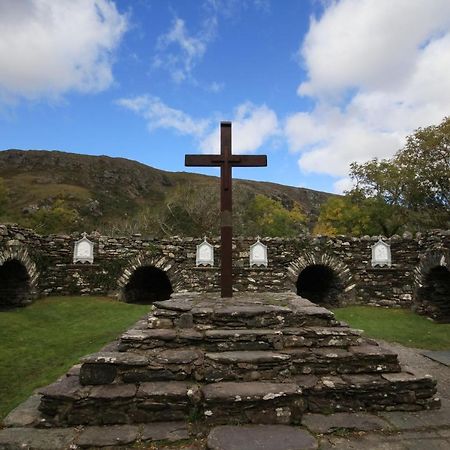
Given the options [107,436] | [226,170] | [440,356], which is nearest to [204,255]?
[226,170]

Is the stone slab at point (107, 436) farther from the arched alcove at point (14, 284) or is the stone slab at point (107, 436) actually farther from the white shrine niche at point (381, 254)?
the white shrine niche at point (381, 254)

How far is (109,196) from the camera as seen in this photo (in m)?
73.5

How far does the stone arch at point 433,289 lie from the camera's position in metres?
12.4

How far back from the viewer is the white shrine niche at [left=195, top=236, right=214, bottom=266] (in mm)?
14031

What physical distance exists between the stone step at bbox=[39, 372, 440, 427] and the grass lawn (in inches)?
58.3

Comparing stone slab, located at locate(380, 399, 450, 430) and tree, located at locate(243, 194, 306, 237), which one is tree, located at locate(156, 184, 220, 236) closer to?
tree, located at locate(243, 194, 306, 237)

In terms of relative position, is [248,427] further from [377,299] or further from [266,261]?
[377,299]

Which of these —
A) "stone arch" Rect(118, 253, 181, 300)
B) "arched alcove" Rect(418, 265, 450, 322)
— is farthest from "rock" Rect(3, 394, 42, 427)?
"arched alcove" Rect(418, 265, 450, 322)

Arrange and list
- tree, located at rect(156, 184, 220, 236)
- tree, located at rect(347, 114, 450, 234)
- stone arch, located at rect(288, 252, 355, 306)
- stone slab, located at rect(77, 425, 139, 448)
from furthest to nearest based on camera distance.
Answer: tree, located at rect(156, 184, 220, 236)
tree, located at rect(347, 114, 450, 234)
stone arch, located at rect(288, 252, 355, 306)
stone slab, located at rect(77, 425, 139, 448)

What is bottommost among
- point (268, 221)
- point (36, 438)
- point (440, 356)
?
point (440, 356)

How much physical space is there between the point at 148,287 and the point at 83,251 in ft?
13.2

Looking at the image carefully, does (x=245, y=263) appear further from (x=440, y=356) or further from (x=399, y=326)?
(x=440, y=356)

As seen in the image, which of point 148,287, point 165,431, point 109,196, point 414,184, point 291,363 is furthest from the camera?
point 109,196

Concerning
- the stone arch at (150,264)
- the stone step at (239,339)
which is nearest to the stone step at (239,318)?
the stone step at (239,339)
